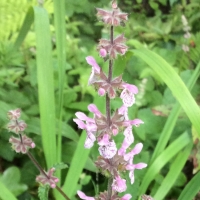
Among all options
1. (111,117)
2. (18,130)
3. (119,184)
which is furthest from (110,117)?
(18,130)

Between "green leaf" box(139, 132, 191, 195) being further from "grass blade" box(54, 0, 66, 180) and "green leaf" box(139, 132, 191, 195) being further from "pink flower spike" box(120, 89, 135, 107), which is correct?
"pink flower spike" box(120, 89, 135, 107)

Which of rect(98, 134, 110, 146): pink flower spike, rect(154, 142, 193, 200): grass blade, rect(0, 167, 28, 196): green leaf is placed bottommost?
rect(0, 167, 28, 196): green leaf

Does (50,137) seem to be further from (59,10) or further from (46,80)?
(59,10)

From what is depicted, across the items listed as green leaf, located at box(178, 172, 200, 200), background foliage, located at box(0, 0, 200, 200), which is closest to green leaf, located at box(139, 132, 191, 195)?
background foliage, located at box(0, 0, 200, 200)

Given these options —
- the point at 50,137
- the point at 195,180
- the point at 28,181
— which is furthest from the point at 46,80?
the point at 195,180

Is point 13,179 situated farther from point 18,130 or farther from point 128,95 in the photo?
point 128,95
